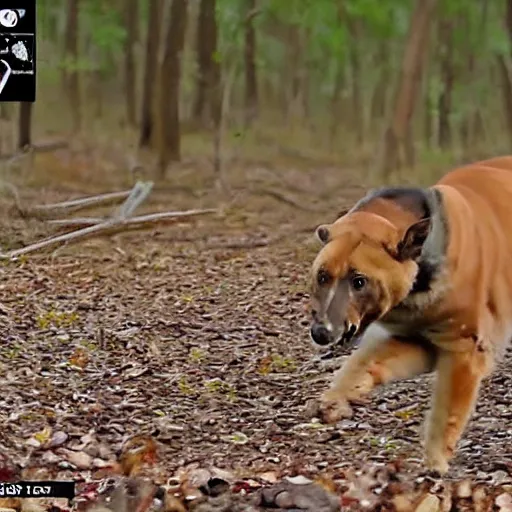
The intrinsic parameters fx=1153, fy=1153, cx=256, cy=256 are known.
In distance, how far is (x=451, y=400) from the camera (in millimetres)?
2406

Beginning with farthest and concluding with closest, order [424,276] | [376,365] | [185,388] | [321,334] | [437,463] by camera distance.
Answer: [185,388], [437,463], [376,365], [424,276], [321,334]

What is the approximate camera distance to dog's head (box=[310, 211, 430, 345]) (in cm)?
214

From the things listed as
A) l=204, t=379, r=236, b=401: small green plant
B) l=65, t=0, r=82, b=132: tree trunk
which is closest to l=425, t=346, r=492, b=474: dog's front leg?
l=204, t=379, r=236, b=401: small green plant

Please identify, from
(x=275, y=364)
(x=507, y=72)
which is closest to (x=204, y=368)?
(x=275, y=364)

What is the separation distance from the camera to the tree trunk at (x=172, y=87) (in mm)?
2617

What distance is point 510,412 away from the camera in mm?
2590

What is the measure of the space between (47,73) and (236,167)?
1.55ft

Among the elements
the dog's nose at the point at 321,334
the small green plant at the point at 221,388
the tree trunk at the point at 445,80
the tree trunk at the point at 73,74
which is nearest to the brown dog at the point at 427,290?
the dog's nose at the point at 321,334

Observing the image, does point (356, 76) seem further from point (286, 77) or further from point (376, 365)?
point (376, 365)

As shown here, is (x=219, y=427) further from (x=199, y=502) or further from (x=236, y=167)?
(x=236, y=167)

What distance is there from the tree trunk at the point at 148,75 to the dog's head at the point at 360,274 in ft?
2.01

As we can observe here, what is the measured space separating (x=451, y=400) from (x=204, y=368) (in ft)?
1.82

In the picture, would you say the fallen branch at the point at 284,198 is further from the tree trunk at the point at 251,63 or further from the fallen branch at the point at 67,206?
the fallen branch at the point at 67,206

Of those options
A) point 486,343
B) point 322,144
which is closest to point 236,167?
point 322,144
